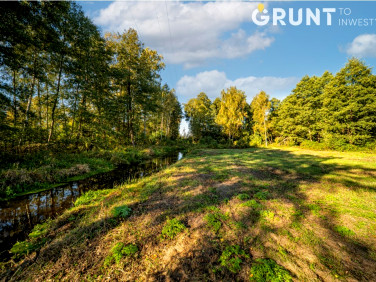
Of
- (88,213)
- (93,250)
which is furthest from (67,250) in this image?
(88,213)

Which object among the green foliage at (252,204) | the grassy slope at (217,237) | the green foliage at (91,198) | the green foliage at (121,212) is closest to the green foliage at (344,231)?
the grassy slope at (217,237)

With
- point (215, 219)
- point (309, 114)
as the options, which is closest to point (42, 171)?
point (215, 219)

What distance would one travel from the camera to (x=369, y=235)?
137 inches

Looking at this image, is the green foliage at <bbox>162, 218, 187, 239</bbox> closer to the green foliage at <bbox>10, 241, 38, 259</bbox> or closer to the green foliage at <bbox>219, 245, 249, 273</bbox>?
the green foliage at <bbox>219, 245, 249, 273</bbox>

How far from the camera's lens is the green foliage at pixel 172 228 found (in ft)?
12.0

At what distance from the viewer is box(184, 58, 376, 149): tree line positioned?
63.6 ft

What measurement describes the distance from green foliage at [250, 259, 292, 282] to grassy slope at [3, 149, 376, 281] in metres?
0.12

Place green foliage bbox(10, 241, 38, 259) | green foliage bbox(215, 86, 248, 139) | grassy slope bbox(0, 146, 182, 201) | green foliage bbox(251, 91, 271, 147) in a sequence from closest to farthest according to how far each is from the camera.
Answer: green foliage bbox(10, 241, 38, 259), grassy slope bbox(0, 146, 182, 201), green foliage bbox(251, 91, 271, 147), green foliage bbox(215, 86, 248, 139)

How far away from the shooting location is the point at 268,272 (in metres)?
2.53

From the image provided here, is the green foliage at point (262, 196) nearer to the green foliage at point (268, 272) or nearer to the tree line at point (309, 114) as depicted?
the green foliage at point (268, 272)

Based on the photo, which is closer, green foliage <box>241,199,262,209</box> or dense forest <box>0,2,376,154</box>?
green foliage <box>241,199,262,209</box>

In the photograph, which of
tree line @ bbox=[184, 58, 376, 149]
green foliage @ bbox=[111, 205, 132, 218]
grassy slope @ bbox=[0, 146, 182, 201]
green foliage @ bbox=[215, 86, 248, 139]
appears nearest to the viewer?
green foliage @ bbox=[111, 205, 132, 218]

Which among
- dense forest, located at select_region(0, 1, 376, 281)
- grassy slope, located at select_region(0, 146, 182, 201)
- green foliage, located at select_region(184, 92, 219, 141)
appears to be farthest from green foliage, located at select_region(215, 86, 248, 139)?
grassy slope, located at select_region(0, 146, 182, 201)

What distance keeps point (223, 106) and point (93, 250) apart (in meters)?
33.3
